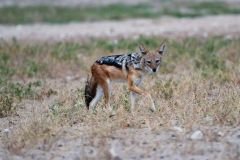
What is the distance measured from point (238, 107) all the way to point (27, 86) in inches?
182

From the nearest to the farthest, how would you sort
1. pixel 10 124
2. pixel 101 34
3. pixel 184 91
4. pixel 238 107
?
pixel 238 107 → pixel 10 124 → pixel 184 91 → pixel 101 34

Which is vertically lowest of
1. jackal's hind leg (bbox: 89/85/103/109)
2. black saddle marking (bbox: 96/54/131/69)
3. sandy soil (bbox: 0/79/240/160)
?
sandy soil (bbox: 0/79/240/160)

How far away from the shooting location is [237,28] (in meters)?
19.7

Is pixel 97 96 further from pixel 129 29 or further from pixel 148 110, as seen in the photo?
pixel 129 29

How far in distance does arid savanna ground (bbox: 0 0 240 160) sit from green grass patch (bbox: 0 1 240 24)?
213cm

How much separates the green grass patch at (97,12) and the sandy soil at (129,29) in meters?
1.15

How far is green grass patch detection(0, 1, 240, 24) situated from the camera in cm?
2412

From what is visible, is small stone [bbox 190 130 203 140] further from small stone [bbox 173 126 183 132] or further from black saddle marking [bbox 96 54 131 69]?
black saddle marking [bbox 96 54 131 69]

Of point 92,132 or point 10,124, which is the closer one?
point 92,132

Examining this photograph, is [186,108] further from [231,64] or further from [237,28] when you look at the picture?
[237,28]

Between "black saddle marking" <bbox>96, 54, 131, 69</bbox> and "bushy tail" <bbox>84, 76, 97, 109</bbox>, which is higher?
"black saddle marking" <bbox>96, 54, 131, 69</bbox>

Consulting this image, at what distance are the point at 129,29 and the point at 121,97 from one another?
10.1m

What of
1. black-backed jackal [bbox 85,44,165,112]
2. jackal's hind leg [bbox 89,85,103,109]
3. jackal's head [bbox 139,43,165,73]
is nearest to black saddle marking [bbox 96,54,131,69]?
black-backed jackal [bbox 85,44,165,112]

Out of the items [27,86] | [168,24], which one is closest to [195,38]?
[168,24]
